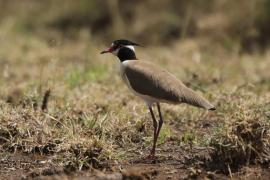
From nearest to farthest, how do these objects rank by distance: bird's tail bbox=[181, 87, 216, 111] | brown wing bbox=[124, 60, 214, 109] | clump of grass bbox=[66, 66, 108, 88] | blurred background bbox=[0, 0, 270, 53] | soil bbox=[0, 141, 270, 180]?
soil bbox=[0, 141, 270, 180] → bird's tail bbox=[181, 87, 216, 111] → brown wing bbox=[124, 60, 214, 109] → clump of grass bbox=[66, 66, 108, 88] → blurred background bbox=[0, 0, 270, 53]

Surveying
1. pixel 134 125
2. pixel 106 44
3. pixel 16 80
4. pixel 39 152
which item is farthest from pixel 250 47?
pixel 39 152

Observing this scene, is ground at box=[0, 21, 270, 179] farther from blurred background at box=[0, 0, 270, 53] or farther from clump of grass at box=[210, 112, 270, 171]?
blurred background at box=[0, 0, 270, 53]

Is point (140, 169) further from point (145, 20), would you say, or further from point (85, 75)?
point (145, 20)

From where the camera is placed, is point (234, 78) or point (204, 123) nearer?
point (204, 123)

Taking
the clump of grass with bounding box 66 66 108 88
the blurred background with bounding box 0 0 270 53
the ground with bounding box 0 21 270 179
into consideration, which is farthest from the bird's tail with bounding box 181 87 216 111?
the blurred background with bounding box 0 0 270 53

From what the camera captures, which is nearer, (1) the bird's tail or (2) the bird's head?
(1) the bird's tail

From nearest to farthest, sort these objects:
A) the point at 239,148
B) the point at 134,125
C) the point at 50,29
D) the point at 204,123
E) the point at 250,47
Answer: the point at 239,148, the point at 134,125, the point at 204,123, the point at 250,47, the point at 50,29

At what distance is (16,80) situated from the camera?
8.88 m

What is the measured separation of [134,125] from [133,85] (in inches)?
28.7

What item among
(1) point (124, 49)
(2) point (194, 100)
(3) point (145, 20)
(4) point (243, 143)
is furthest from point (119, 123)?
(3) point (145, 20)

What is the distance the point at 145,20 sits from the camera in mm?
12680

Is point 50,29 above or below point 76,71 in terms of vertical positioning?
above

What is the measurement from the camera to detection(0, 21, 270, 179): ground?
17.6 ft

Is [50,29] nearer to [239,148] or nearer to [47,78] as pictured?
[47,78]
